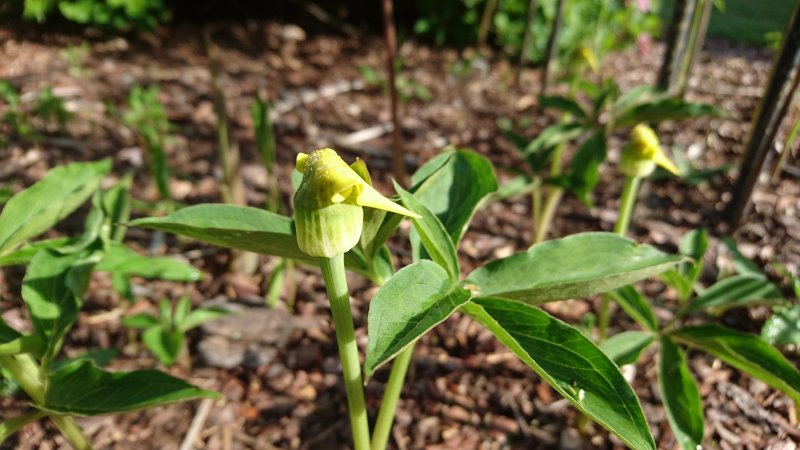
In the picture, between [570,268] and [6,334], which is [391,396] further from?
[6,334]

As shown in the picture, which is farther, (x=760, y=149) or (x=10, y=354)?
(x=760, y=149)

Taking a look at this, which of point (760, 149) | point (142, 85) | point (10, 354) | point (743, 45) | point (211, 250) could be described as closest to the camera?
point (10, 354)

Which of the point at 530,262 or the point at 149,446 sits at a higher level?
the point at 530,262

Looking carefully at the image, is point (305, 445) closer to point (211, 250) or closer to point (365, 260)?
point (365, 260)

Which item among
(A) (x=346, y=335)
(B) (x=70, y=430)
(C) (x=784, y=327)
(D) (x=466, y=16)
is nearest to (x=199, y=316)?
(B) (x=70, y=430)

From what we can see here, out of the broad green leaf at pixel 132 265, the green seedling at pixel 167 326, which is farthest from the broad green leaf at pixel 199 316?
the broad green leaf at pixel 132 265

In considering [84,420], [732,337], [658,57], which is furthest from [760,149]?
[658,57]
